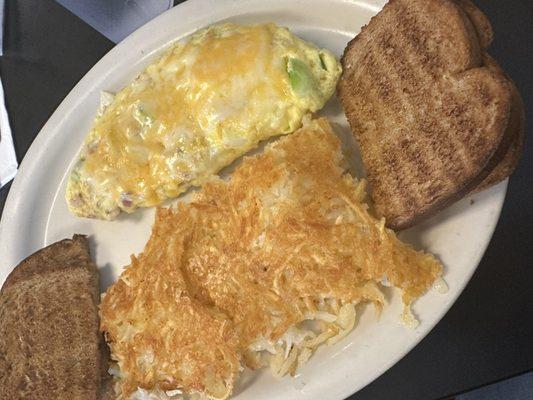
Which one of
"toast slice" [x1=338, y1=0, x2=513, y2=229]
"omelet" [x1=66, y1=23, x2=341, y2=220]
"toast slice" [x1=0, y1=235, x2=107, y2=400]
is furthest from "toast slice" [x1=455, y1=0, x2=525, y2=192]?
"toast slice" [x1=0, y1=235, x2=107, y2=400]

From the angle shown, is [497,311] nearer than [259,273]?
No

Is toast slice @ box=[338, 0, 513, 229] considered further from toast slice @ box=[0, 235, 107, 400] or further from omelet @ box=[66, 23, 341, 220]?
toast slice @ box=[0, 235, 107, 400]

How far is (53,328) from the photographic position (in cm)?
251

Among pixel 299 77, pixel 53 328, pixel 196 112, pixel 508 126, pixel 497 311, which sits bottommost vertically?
pixel 53 328

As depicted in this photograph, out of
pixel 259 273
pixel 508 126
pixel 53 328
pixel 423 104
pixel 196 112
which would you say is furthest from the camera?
pixel 53 328

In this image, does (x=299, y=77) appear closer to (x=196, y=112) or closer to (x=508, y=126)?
(x=196, y=112)

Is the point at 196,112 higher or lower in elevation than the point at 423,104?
lower

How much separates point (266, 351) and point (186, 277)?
1.46 feet

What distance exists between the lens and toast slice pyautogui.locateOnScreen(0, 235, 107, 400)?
95.8 inches

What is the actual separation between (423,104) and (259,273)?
87cm

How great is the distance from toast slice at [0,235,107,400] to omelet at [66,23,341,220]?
30cm

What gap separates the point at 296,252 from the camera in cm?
212

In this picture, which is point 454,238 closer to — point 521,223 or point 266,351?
point 521,223

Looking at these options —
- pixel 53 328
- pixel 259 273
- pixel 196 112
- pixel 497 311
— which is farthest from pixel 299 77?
pixel 53 328
